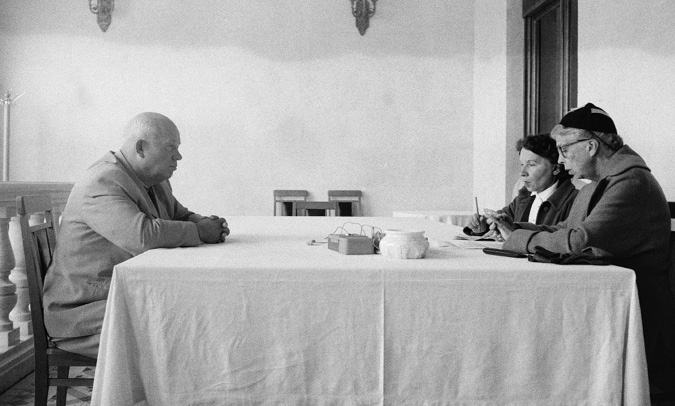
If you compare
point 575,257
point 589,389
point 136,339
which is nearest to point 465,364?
point 589,389

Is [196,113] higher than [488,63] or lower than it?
lower

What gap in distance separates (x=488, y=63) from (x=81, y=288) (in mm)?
5372

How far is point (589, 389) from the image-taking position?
1.66 m

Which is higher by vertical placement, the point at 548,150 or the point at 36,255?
the point at 548,150

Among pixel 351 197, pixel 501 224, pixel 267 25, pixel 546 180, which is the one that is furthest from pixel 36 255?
pixel 267 25

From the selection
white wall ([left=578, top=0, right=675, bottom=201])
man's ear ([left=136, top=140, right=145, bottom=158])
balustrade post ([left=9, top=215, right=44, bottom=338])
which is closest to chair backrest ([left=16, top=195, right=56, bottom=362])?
man's ear ([left=136, top=140, right=145, bottom=158])

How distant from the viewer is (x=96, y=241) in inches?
87.0

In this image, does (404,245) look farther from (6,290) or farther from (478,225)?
(6,290)

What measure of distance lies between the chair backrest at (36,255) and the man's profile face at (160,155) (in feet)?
1.31

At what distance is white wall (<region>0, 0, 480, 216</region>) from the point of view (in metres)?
6.82

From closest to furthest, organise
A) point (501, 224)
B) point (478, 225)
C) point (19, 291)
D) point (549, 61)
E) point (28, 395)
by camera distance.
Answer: point (501, 224) < point (478, 225) < point (28, 395) < point (19, 291) < point (549, 61)

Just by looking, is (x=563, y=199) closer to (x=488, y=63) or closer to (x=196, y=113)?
(x=488, y=63)

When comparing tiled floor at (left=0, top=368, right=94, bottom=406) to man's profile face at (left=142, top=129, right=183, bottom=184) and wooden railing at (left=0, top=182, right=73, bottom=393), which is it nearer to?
wooden railing at (left=0, top=182, right=73, bottom=393)

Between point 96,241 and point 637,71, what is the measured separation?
316 centimetres
